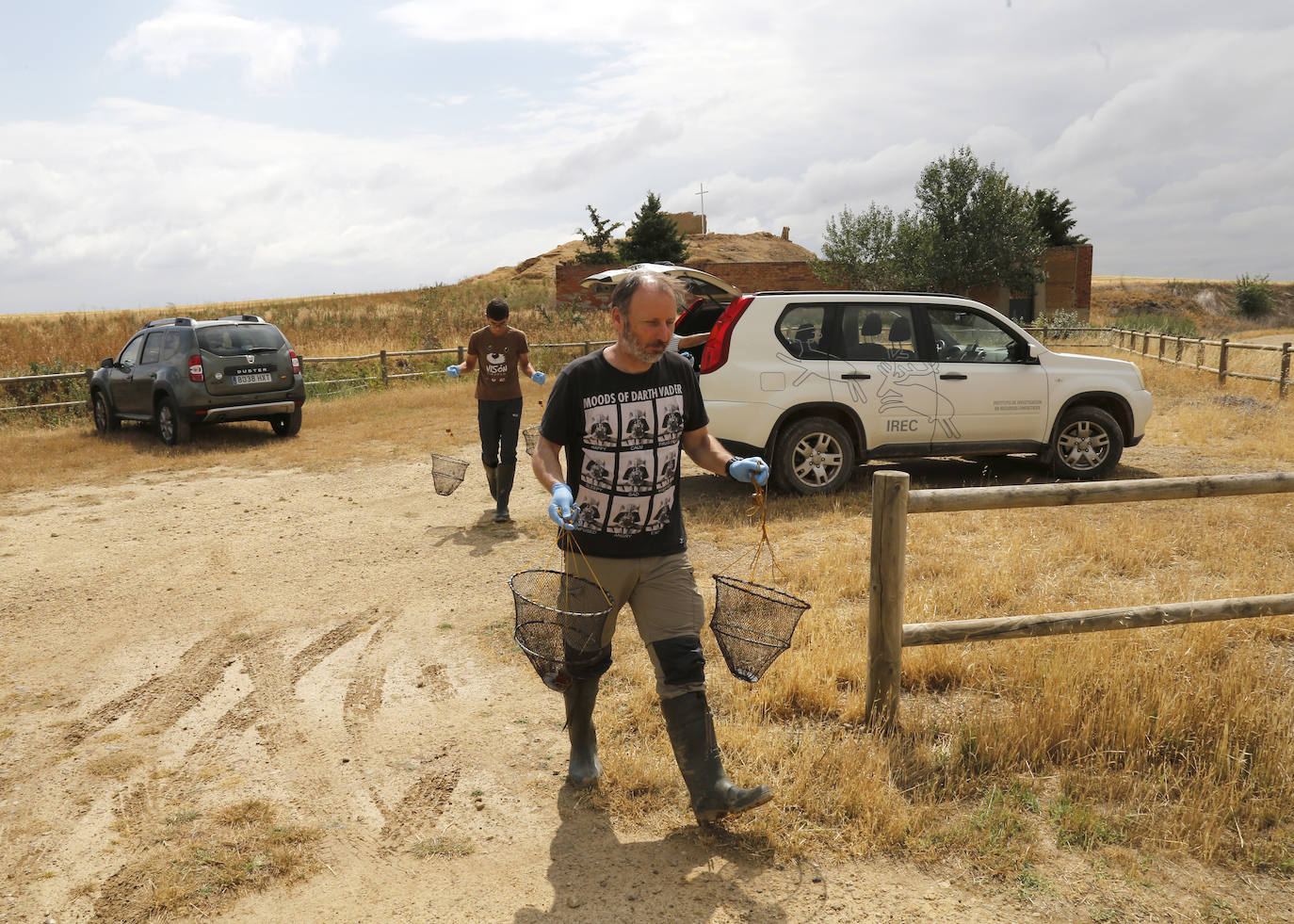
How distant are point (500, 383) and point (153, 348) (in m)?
8.30

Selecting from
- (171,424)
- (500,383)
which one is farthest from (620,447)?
(171,424)

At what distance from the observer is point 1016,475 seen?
385 inches

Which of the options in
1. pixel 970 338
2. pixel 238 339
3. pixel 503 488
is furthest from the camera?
pixel 238 339

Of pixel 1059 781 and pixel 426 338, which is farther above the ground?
pixel 426 338

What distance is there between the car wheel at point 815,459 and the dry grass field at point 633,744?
3.49 feet

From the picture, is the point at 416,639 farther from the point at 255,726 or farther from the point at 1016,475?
the point at 1016,475

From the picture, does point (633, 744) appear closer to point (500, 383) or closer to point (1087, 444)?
point (500, 383)

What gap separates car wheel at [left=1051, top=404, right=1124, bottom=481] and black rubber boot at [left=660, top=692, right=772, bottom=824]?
707cm

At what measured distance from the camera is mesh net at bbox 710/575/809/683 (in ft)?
12.0

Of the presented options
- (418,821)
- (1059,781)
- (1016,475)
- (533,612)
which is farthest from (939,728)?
(1016,475)

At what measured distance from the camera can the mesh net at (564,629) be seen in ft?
11.2

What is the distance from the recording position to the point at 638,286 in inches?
129

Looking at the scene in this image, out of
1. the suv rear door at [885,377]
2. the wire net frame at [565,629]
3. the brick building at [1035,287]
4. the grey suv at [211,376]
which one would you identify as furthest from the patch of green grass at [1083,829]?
the brick building at [1035,287]

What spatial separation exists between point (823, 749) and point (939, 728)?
2.10ft
